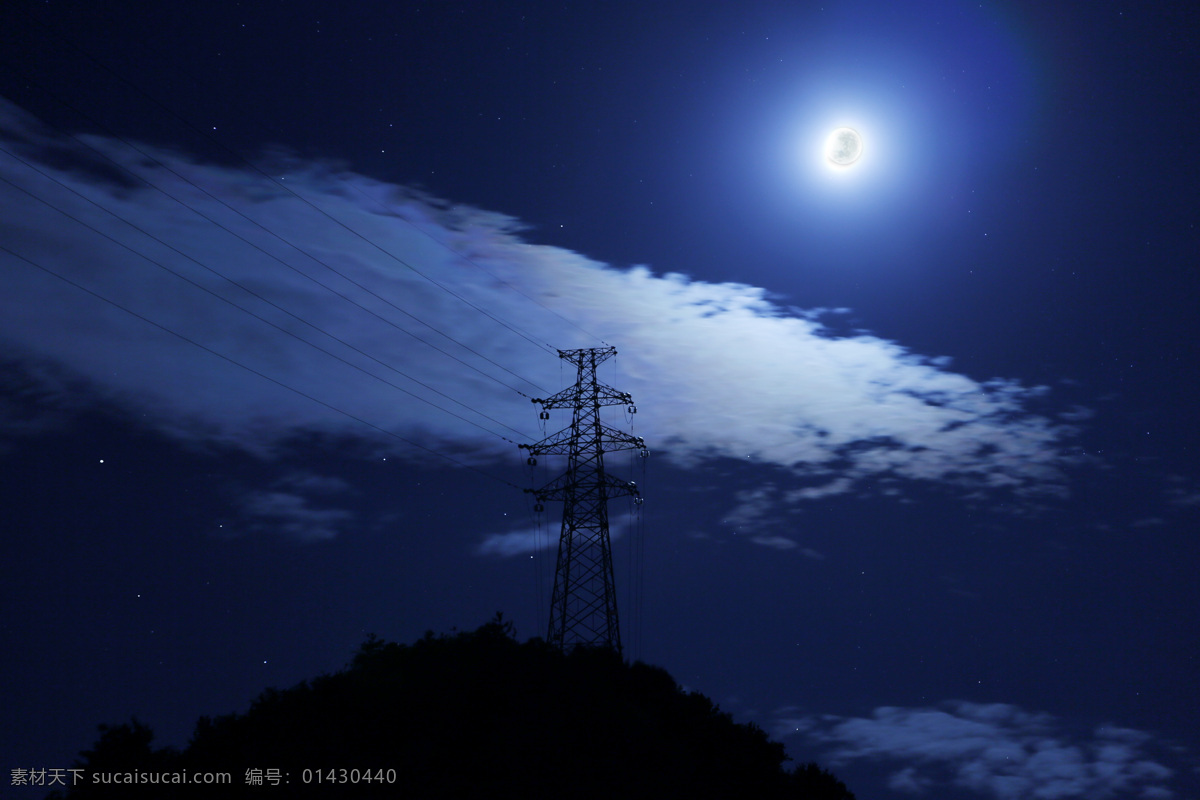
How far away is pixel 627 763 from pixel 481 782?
7.03m

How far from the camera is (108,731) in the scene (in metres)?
30.5

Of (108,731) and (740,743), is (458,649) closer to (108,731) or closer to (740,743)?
(108,731)

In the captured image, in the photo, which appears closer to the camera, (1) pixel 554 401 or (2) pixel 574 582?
(2) pixel 574 582

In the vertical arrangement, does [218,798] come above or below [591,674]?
below

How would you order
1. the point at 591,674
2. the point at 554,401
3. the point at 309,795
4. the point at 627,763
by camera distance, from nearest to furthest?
1. the point at 309,795
2. the point at 627,763
3. the point at 591,674
4. the point at 554,401

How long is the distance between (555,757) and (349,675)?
884 centimetres

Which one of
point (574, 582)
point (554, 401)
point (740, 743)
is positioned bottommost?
point (740, 743)

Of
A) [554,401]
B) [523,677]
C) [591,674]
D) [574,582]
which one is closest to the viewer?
[523,677]

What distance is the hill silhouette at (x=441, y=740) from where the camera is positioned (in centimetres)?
2730

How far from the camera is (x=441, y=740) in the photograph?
29.7 metres

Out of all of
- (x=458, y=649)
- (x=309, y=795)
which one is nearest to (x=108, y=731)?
(x=309, y=795)

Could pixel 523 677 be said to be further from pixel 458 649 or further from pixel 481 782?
pixel 481 782

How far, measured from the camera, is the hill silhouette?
27297 millimetres

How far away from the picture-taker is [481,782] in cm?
2828
